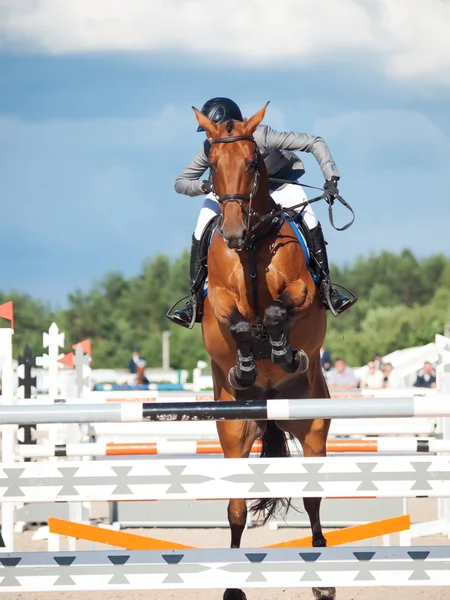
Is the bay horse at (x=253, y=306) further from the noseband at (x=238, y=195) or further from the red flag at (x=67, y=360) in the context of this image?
the red flag at (x=67, y=360)

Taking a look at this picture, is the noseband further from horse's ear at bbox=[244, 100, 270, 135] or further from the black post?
the black post

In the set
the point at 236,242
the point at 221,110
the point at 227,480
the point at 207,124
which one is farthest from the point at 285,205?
the point at 227,480

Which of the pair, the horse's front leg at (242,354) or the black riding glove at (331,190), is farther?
the black riding glove at (331,190)

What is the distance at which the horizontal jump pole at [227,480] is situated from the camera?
334cm

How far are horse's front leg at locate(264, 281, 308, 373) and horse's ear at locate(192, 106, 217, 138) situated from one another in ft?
3.20

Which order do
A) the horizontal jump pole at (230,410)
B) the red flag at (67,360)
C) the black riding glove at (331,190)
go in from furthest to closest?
the red flag at (67,360), the black riding glove at (331,190), the horizontal jump pole at (230,410)

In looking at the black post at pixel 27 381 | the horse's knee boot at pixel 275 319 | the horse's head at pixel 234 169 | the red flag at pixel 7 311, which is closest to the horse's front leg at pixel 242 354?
the horse's knee boot at pixel 275 319

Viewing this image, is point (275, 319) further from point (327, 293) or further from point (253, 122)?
point (253, 122)

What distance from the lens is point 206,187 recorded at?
17.2ft

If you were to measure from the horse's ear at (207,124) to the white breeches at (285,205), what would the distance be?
0.85 meters

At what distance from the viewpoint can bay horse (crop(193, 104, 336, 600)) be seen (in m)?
4.72

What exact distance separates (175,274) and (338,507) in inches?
2975

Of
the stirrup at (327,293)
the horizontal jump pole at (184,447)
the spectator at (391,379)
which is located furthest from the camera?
the spectator at (391,379)

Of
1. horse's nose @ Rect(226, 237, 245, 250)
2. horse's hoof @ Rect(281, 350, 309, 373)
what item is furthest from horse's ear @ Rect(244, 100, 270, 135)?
horse's hoof @ Rect(281, 350, 309, 373)
